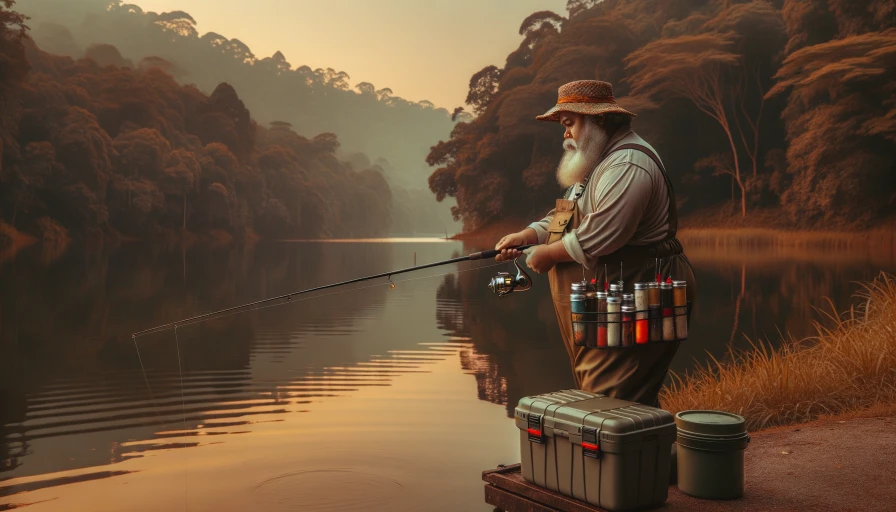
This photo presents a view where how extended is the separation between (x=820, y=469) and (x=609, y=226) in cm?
181

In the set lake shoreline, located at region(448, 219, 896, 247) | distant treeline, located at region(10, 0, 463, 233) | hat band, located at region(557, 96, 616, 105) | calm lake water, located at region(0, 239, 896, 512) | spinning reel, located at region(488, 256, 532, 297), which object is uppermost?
distant treeline, located at region(10, 0, 463, 233)

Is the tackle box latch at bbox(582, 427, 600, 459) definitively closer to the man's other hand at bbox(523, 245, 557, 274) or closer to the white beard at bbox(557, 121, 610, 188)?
the man's other hand at bbox(523, 245, 557, 274)

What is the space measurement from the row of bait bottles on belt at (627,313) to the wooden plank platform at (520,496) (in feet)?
2.11

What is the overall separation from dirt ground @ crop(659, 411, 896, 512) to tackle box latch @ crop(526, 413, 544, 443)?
59 centimetres

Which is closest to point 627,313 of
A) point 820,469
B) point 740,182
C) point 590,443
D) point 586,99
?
point 590,443

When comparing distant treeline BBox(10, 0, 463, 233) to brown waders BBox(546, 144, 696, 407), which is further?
distant treeline BBox(10, 0, 463, 233)

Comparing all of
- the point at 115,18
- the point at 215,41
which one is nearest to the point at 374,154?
the point at 215,41

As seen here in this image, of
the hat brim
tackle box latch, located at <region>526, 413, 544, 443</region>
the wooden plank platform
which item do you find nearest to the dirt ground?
the wooden plank platform

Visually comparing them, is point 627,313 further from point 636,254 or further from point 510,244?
point 510,244

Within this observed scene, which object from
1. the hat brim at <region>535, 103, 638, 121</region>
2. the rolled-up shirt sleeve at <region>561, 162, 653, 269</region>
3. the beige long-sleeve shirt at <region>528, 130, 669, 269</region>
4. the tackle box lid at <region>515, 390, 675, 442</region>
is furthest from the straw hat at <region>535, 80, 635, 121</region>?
the tackle box lid at <region>515, 390, 675, 442</region>

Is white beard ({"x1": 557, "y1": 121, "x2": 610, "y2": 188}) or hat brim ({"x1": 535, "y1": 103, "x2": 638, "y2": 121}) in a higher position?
hat brim ({"x1": 535, "y1": 103, "x2": 638, "y2": 121})

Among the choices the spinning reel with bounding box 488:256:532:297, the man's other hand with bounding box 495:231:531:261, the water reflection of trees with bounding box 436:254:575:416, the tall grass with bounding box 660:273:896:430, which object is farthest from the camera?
the water reflection of trees with bounding box 436:254:575:416

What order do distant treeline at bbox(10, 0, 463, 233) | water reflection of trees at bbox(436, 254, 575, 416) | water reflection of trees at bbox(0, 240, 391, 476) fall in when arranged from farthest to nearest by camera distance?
distant treeline at bbox(10, 0, 463, 233) → water reflection of trees at bbox(436, 254, 575, 416) → water reflection of trees at bbox(0, 240, 391, 476)

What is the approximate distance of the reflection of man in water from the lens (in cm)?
372
